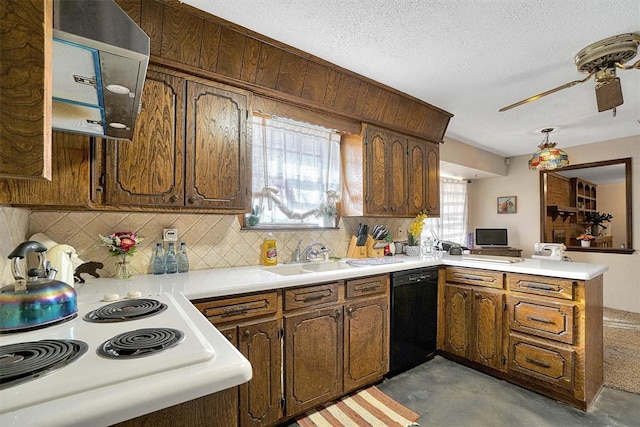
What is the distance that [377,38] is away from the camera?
196 cm

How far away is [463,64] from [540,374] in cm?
237

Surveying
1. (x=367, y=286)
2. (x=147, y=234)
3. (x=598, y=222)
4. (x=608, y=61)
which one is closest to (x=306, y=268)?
(x=367, y=286)

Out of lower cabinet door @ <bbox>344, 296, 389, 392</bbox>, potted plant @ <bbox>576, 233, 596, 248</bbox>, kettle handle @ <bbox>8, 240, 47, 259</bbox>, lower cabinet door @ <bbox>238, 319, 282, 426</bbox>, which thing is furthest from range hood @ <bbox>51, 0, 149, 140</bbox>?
potted plant @ <bbox>576, 233, 596, 248</bbox>

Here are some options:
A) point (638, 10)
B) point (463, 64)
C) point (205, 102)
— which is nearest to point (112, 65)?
point (205, 102)

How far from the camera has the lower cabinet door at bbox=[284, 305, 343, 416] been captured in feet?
5.98

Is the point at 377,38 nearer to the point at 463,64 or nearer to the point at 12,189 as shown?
the point at 463,64

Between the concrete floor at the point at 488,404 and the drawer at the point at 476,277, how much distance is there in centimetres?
76

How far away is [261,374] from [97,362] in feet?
3.78

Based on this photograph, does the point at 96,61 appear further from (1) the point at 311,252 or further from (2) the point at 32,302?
(1) the point at 311,252

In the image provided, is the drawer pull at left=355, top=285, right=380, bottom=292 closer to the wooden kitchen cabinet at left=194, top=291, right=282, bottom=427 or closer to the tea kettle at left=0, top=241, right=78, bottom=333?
the wooden kitchen cabinet at left=194, top=291, right=282, bottom=427

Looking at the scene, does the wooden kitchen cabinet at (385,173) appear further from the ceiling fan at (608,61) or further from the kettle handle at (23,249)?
the kettle handle at (23,249)

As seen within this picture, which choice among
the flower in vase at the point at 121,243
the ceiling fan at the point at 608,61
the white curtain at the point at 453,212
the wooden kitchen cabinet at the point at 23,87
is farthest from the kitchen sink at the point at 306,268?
the white curtain at the point at 453,212

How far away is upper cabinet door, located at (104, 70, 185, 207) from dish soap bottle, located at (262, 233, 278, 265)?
2.46 feet

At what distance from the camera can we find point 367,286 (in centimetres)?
221
